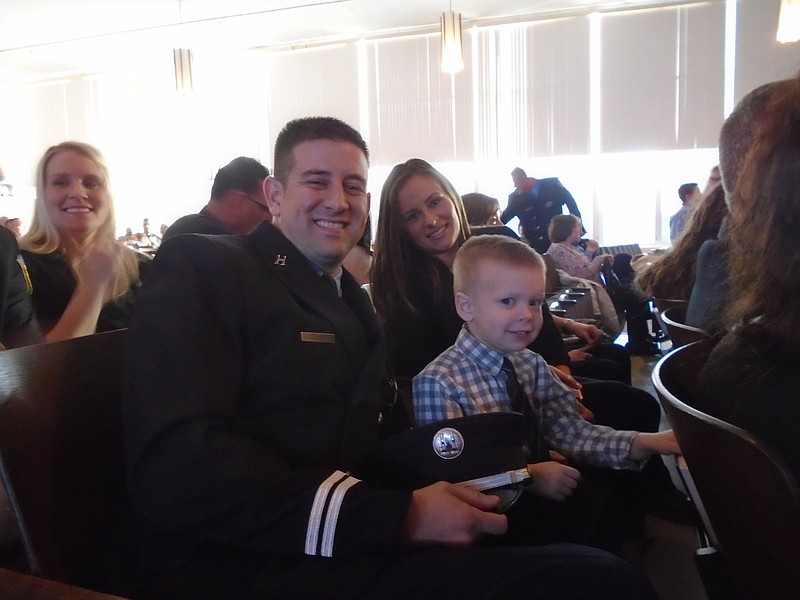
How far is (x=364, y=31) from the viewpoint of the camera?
7.93 meters

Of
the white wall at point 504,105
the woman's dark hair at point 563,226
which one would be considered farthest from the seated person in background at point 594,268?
the white wall at point 504,105

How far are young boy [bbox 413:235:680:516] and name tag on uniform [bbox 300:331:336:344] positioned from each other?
1.01 ft

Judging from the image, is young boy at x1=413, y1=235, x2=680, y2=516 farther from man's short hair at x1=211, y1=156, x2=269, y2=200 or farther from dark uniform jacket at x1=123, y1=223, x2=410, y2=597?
man's short hair at x1=211, y1=156, x2=269, y2=200

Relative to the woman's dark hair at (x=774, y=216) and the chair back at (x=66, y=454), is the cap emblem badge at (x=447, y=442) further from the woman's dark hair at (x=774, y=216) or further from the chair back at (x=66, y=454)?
the chair back at (x=66, y=454)

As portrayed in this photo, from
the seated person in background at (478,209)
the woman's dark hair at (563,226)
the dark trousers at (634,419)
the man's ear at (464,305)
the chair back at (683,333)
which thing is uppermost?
the seated person in background at (478,209)

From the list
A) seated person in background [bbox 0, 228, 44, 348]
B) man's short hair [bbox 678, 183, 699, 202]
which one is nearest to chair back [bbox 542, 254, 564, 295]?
seated person in background [bbox 0, 228, 44, 348]

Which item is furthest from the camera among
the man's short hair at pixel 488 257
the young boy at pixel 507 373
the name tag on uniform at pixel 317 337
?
the man's short hair at pixel 488 257

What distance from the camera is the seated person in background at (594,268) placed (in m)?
4.36

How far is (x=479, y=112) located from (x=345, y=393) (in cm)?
733

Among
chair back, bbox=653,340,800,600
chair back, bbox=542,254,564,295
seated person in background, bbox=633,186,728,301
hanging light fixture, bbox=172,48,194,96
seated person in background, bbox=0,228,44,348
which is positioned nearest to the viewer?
chair back, bbox=653,340,800,600

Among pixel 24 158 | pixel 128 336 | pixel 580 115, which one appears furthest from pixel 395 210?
pixel 24 158

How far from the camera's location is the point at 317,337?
106 centimetres

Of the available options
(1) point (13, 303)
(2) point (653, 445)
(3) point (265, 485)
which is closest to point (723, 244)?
(2) point (653, 445)

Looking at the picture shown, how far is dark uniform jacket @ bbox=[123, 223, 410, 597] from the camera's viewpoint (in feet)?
2.70
